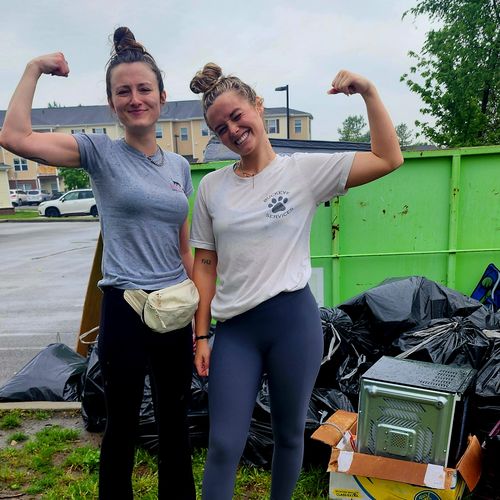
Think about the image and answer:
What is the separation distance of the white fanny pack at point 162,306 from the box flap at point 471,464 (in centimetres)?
145

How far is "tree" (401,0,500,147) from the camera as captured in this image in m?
10.8

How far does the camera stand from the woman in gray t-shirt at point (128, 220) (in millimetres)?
1664

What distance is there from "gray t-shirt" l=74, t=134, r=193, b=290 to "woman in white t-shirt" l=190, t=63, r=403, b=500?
0.47 feet

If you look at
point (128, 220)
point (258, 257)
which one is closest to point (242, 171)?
point (258, 257)

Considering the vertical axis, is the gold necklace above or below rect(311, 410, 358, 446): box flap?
above

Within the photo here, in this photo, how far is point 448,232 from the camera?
155 inches

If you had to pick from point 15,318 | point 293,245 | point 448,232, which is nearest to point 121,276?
point 293,245

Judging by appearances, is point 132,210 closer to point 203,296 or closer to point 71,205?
point 203,296

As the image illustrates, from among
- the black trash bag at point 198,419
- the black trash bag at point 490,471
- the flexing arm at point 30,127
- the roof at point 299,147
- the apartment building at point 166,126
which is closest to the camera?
the flexing arm at point 30,127

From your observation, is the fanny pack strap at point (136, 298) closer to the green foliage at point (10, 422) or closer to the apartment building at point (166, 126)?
the green foliage at point (10, 422)

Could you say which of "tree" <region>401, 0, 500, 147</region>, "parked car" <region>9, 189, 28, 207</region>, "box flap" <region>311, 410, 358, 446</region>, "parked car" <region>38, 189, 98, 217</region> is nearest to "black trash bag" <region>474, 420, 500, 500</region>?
"box flap" <region>311, 410, 358, 446</region>

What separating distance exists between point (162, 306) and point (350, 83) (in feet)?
3.36

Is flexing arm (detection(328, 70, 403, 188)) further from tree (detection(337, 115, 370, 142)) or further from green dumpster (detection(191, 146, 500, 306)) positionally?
tree (detection(337, 115, 370, 142))

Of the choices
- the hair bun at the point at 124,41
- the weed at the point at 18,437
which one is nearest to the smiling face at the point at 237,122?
the hair bun at the point at 124,41
